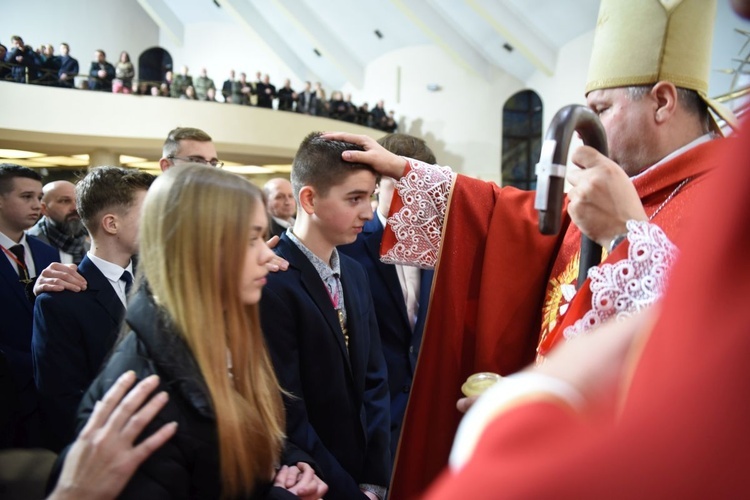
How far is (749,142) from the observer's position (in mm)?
376

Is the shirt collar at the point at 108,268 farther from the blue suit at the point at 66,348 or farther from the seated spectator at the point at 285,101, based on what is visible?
the seated spectator at the point at 285,101

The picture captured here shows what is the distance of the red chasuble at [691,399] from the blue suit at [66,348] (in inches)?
84.4

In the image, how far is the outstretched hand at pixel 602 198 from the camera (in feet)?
4.59

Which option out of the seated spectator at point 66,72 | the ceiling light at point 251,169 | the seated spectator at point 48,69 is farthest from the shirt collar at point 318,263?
the ceiling light at point 251,169

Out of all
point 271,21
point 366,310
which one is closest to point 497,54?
point 271,21

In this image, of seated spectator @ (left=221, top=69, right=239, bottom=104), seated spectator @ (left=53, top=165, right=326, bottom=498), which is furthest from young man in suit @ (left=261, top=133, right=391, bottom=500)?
seated spectator @ (left=221, top=69, right=239, bottom=104)

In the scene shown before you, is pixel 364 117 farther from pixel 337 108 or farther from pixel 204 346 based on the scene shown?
pixel 204 346

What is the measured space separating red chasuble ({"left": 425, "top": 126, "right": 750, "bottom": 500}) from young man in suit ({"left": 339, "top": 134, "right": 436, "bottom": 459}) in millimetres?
2800

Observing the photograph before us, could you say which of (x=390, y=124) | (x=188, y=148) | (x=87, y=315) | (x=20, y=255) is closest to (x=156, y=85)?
(x=390, y=124)

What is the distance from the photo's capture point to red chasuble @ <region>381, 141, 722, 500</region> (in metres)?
1.98

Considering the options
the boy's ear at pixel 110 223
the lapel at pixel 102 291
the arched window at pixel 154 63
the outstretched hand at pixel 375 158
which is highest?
the arched window at pixel 154 63

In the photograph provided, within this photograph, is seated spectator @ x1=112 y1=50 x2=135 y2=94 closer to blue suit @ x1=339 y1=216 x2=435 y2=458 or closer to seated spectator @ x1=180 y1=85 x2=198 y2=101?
seated spectator @ x1=180 y1=85 x2=198 y2=101

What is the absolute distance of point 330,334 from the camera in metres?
A: 2.20

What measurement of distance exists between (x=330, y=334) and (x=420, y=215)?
0.50 m
